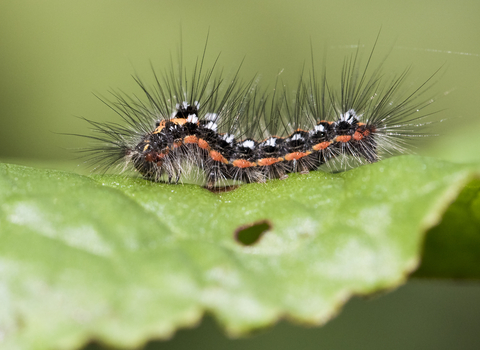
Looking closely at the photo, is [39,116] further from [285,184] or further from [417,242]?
[417,242]

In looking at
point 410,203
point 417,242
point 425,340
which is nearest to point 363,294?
point 417,242

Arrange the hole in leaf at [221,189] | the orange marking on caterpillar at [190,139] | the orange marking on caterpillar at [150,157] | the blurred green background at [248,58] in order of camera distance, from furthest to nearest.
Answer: the blurred green background at [248,58] < the orange marking on caterpillar at [190,139] < the orange marking on caterpillar at [150,157] < the hole in leaf at [221,189]

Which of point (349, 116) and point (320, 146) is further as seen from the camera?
point (349, 116)

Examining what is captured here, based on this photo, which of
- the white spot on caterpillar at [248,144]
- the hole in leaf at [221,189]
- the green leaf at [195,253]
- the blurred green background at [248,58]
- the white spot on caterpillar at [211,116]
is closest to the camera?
the green leaf at [195,253]

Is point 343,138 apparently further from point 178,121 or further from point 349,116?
point 178,121

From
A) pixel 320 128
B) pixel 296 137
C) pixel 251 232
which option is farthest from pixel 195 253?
pixel 320 128

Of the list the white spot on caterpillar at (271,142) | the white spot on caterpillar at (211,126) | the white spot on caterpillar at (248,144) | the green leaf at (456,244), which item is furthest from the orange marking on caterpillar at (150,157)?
the green leaf at (456,244)

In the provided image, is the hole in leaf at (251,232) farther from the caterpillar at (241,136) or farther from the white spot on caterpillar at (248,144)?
the white spot on caterpillar at (248,144)
